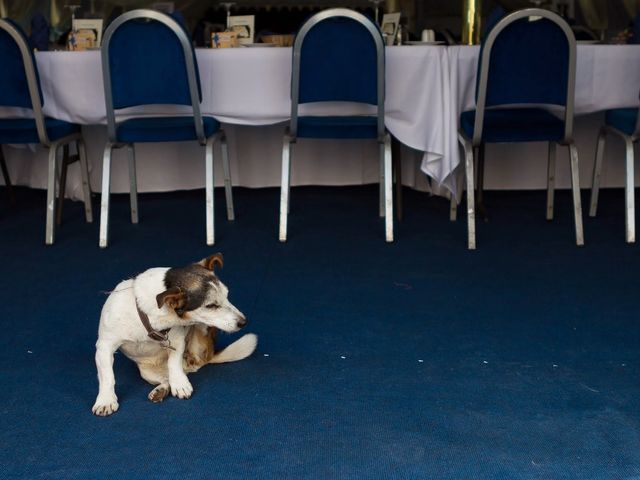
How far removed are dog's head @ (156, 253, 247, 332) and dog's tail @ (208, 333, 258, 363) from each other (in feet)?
0.75

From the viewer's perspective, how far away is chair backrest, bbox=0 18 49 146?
3070 millimetres

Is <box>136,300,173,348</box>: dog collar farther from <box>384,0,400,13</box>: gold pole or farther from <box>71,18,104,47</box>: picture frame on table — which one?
<box>384,0,400,13</box>: gold pole

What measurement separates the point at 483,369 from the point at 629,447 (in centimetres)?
46

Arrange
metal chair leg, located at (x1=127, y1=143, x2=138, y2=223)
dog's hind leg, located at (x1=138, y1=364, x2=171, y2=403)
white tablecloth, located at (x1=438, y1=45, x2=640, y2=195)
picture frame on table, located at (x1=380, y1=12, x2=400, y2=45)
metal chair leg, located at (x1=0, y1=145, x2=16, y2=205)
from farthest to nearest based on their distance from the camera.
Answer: metal chair leg, located at (x1=0, y1=145, x2=16, y2=205), picture frame on table, located at (x1=380, y1=12, x2=400, y2=45), metal chair leg, located at (x1=127, y1=143, x2=138, y2=223), white tablecloth, located at (x1=438, y1=45, x2=640, y2=195), dog's hind leg, located at (x1=138, y1=364, x2=171, y2=403)

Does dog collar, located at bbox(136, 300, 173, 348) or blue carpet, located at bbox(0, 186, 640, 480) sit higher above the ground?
dog collar, located at bbox(136, 300, 173, 348)

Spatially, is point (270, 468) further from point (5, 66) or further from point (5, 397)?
point (5, 66)

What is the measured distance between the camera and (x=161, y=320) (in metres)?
1.87

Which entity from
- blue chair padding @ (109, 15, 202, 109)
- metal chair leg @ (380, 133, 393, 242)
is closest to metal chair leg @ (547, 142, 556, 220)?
metal chair leg @ (380, 133, 393, 242)

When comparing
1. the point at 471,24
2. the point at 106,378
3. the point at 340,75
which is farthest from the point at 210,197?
the point at 471,24

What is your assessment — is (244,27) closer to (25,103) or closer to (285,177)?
(285,177)

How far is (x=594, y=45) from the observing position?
3.37m

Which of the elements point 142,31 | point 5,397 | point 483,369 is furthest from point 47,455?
point 142,31

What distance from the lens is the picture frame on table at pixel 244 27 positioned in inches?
153

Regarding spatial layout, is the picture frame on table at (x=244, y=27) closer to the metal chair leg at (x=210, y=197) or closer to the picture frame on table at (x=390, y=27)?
the picture frame on table at (x=390, y=27)
